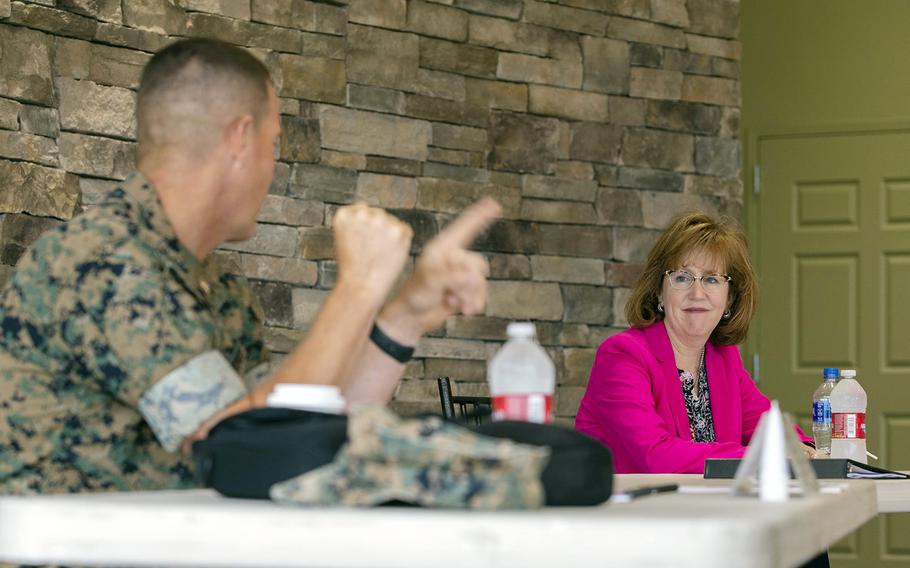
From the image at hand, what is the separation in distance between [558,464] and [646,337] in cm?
200

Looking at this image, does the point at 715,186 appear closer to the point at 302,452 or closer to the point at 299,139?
the point at 299,139

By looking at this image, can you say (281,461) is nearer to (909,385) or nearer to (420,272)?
(420,272)

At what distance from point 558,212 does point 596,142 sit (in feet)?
1.02

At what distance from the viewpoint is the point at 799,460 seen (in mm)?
1449

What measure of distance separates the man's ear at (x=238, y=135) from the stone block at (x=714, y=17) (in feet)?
11.3

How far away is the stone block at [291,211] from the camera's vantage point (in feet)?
13.0

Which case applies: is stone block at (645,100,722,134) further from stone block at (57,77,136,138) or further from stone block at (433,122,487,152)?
stone block at (57,77,136,138)

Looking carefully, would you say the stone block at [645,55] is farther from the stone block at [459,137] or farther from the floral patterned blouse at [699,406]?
the floral patterned blouse at [699,406]

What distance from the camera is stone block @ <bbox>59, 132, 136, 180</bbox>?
353 centimetres

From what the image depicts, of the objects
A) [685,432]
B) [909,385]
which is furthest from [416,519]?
[909,385]

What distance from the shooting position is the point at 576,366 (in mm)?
4633

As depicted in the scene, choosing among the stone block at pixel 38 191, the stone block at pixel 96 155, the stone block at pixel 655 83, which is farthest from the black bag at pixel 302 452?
the stone block at pixel 655 83

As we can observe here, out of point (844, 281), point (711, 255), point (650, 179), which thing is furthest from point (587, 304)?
point (844, 281)

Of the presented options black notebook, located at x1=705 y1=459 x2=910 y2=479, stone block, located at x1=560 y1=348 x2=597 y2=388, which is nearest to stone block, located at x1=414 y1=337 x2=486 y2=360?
stone block, located at x1=560 y1=348 x2=597 y2=388
